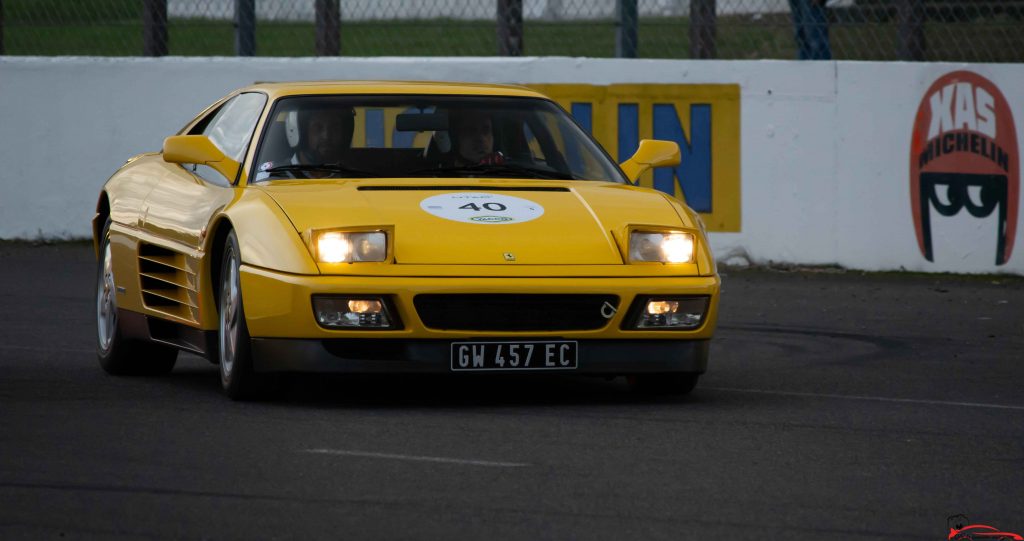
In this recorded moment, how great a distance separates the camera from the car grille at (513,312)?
22.7 ft

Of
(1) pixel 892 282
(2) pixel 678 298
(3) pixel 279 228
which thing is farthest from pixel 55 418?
(1) pixel 892 282

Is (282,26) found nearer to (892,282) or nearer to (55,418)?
(892,282)

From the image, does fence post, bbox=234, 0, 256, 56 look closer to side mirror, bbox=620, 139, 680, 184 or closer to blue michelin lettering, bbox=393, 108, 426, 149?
blue michelin lettering, bbox=393, 108, 426, 149

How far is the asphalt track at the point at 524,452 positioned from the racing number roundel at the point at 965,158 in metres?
3.49

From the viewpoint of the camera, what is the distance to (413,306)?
6.87m

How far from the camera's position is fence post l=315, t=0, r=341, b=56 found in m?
14.9

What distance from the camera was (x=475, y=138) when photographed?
26.3ft

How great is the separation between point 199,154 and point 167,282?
58cm

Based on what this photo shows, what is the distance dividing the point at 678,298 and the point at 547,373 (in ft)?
1.81

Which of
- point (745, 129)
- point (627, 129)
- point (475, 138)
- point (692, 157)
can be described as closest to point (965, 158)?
point (745, 129)

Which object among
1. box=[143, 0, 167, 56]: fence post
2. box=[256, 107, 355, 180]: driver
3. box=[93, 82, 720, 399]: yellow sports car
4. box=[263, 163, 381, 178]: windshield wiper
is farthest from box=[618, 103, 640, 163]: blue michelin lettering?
box=[263, 163, 381, 178]: windshield wiper

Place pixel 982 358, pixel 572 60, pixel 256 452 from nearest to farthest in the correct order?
pixel 256 452, pixel 982 358, pixel 572 60

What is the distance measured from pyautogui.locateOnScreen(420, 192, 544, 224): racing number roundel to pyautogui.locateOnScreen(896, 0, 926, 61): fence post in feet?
22.2

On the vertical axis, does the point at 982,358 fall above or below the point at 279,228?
below
